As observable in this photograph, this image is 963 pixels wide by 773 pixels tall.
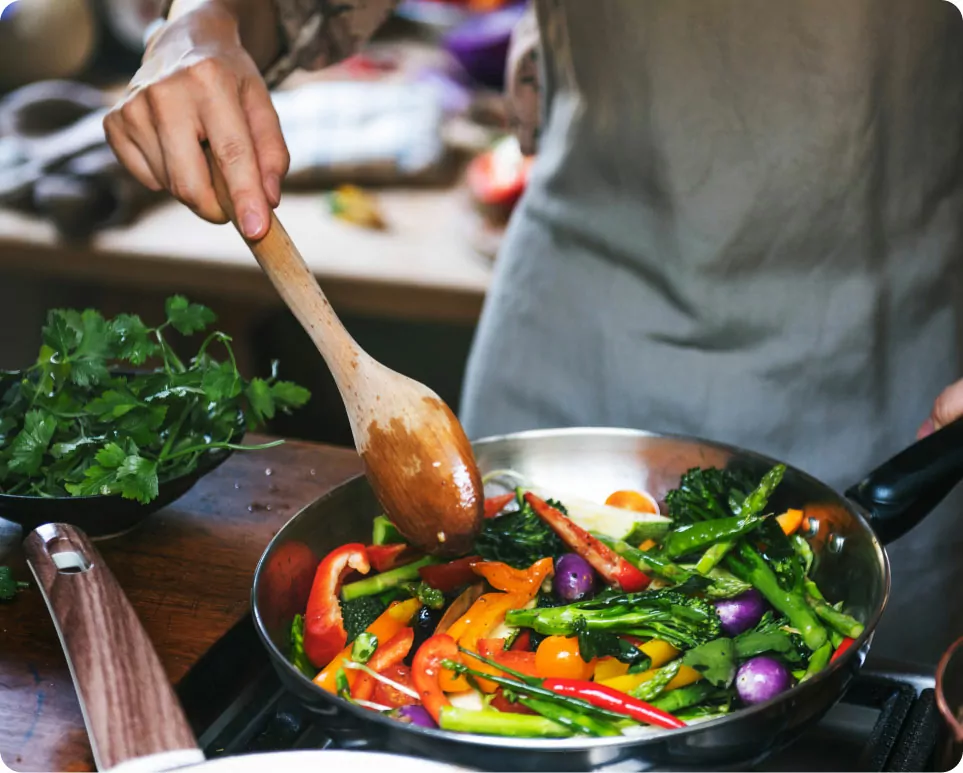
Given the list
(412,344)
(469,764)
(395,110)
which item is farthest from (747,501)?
(395,110)

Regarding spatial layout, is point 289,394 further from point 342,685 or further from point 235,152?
point 342,685

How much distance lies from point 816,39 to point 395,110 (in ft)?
5.86

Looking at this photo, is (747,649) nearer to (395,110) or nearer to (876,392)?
(876,392)

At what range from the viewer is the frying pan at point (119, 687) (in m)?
0.76

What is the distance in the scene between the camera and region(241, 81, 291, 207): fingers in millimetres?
1225

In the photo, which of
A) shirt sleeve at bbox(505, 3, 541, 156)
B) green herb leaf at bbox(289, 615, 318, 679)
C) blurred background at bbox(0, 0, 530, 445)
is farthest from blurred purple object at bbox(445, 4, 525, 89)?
green herb leaf at bbox(289, 615, 318, 679)

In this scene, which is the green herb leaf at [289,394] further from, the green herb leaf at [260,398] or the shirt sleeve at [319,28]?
the shirt sleeve at [319,28]

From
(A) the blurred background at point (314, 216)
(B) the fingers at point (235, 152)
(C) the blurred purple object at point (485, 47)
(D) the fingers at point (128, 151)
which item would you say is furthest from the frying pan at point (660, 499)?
(C) the blurred purple object at point (485, 47)

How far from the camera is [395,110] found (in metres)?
3.06

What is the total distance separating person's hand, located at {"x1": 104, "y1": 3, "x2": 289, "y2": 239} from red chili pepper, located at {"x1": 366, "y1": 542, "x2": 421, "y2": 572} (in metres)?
0.36

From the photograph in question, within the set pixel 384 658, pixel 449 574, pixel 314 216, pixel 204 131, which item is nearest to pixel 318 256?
pixel 314 216

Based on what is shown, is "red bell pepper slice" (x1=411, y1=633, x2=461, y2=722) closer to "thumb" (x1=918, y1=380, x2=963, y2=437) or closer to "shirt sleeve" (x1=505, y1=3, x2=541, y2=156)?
"thumb" (x1=918, y1=380, x2=963, y2=437)

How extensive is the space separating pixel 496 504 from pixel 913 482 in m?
0.45

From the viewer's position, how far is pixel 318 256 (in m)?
2.55
